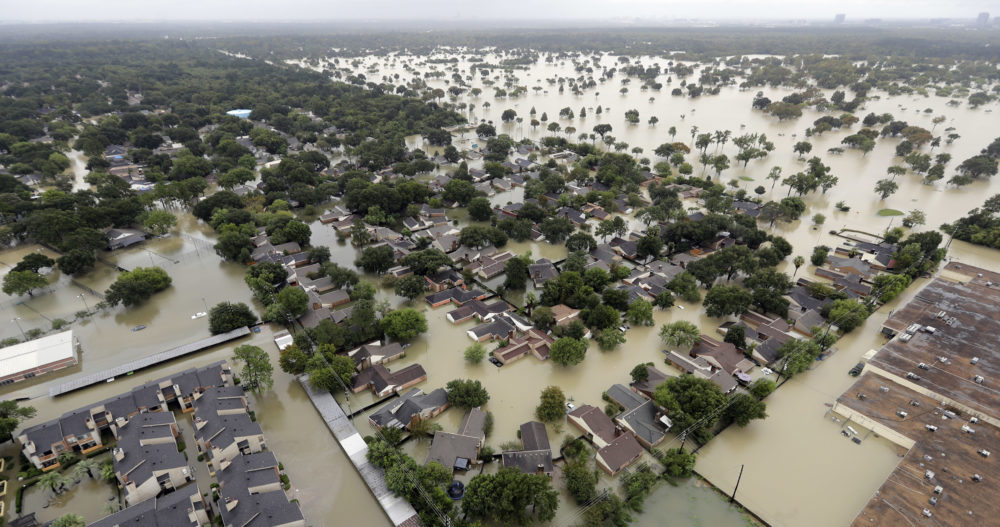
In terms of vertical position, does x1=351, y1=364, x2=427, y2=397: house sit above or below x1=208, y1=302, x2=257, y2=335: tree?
below

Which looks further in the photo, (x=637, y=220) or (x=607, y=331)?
(x=637, y=220)

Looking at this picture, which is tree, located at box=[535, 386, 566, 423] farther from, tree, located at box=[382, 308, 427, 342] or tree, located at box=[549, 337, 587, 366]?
tree, located at box=[382, 308, 427, 342]

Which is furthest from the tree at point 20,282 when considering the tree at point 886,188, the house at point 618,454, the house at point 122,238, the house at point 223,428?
the tree at point 886,188

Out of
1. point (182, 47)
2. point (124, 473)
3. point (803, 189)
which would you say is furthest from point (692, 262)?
point (182, 47)

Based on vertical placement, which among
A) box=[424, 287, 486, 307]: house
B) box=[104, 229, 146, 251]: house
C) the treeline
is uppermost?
the treeline

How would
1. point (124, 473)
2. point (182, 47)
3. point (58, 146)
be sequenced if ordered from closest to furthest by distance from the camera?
point (124, 473) < point (58, 146) < point (182, 47)

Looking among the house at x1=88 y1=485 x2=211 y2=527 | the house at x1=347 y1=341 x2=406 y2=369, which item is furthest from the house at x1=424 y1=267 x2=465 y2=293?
the house at x1=88 y1=485 x2=211 y2=527

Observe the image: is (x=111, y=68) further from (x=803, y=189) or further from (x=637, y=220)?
(x=803, y=189)
